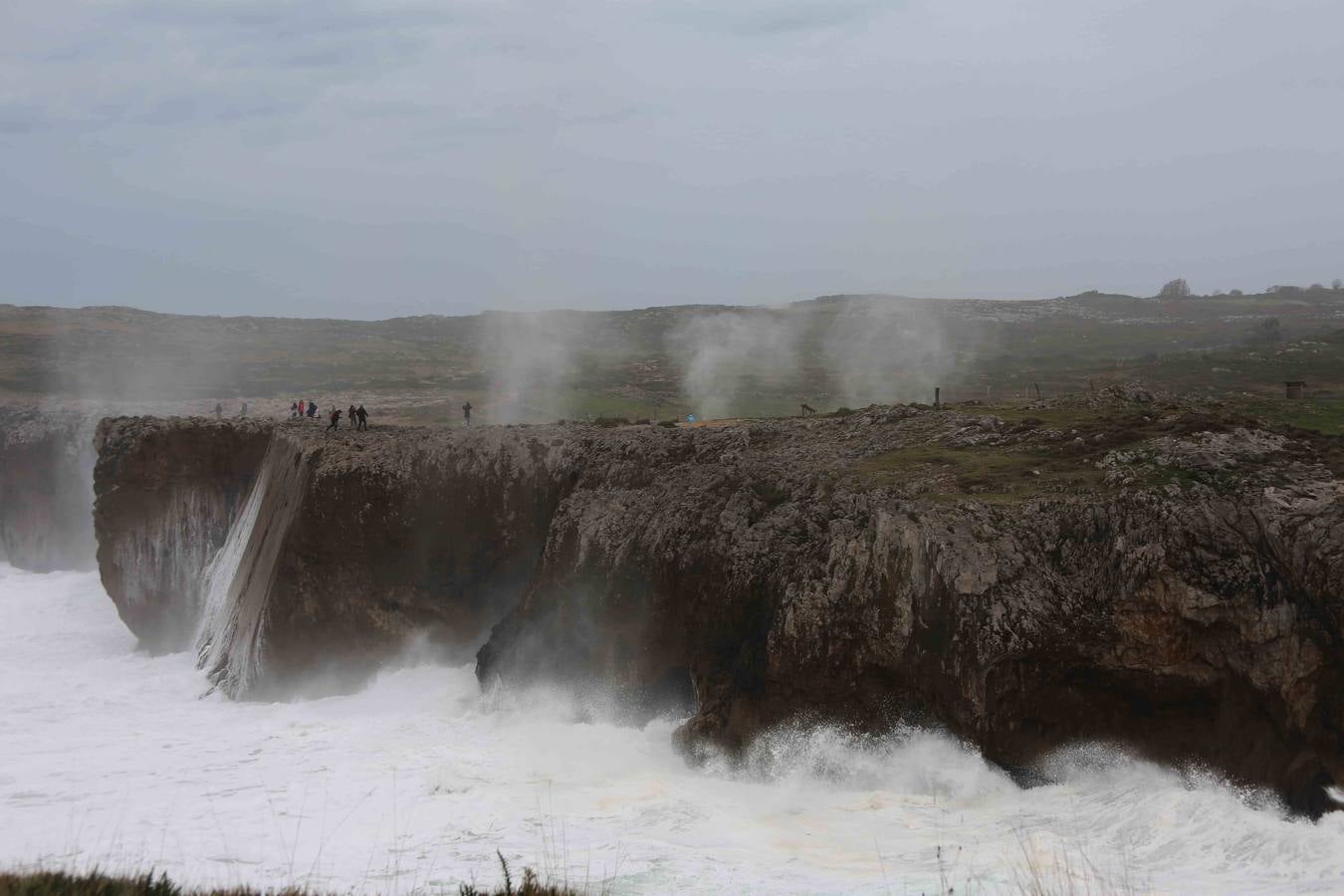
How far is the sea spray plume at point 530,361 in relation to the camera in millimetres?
64250

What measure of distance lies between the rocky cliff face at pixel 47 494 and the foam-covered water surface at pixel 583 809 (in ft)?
83.4

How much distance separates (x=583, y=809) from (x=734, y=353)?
266 ft

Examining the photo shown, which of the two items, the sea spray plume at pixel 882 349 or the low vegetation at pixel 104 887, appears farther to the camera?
the sea spray plume at pixel 882 349

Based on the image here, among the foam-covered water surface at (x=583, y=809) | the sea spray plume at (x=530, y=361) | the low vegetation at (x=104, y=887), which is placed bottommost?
the foam-covered water surface at (x=583, y=809)

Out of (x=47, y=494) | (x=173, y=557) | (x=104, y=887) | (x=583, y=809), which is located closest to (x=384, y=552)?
(x=173, y=557)

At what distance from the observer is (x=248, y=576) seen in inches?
1196

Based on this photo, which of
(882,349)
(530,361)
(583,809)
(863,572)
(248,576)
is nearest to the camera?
(583,809)

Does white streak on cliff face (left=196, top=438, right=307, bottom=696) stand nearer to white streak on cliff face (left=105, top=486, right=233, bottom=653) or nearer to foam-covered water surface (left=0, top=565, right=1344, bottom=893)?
white streak on cliff face (left=105, top=486, right=233, bottom=653)

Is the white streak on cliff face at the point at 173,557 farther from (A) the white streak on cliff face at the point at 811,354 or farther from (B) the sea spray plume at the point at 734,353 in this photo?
(A) the white streak on cliff face at the point at 811,354

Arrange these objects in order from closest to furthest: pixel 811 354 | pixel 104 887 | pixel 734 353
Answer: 1. pixel 104 887
2. pixel 811 354
3. pixel 734 353

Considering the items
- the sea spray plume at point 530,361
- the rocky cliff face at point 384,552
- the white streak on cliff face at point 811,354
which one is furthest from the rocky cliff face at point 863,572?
the white streak on cliff face at point 811,354

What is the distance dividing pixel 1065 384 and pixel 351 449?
4459 centimetres

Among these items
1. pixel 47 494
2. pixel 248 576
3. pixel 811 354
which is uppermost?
pixel 811 354

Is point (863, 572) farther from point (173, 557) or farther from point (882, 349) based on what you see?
point (882, 349)
